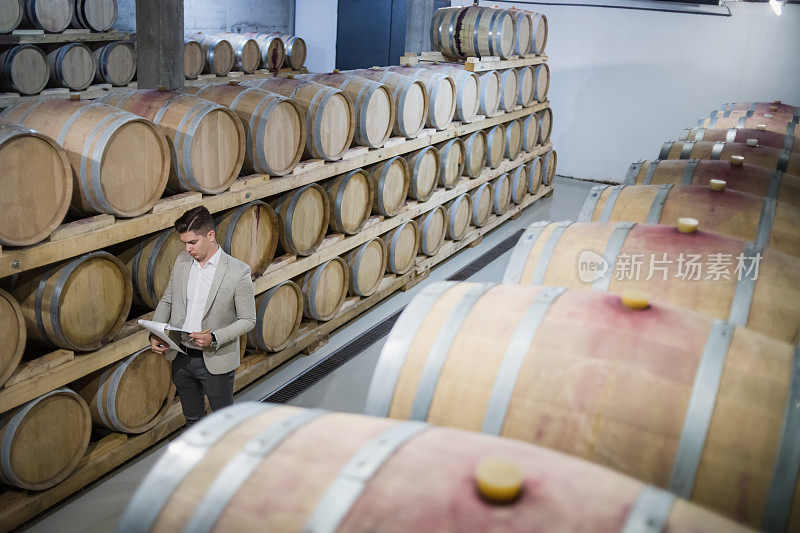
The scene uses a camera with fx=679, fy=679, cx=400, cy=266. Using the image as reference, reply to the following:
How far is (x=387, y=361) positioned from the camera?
2.36 meters

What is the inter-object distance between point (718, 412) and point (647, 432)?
0.21 m

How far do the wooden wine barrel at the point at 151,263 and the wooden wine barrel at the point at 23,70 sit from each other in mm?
5342

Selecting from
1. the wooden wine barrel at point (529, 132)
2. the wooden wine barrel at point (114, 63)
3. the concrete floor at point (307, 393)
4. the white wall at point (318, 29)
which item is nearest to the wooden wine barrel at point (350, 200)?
the concrete floor at point (307, 393)

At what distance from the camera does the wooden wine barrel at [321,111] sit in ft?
17.2

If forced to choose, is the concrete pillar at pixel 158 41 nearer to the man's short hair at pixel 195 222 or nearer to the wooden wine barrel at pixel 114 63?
the man's short hair at pixel 195 222

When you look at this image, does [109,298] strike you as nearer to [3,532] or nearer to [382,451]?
[3,532]

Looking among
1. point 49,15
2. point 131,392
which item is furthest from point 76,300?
point 49,15

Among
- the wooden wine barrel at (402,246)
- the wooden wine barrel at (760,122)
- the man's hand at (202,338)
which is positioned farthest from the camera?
the wooden wine barrel at (760,122)

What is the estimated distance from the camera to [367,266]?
20.7ft

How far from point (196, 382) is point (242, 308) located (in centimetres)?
54

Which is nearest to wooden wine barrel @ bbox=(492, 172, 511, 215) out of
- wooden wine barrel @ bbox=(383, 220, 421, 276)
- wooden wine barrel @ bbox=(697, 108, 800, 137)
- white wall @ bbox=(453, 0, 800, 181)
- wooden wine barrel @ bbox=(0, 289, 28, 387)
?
wooden wine barrel @ bbox=(383, 220, 421, 276)

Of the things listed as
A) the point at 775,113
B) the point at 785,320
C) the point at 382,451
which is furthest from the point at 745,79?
the point at 382,451

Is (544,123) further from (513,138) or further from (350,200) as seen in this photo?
(350,200)

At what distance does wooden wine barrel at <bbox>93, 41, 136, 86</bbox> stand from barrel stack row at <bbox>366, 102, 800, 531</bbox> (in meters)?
8.18
